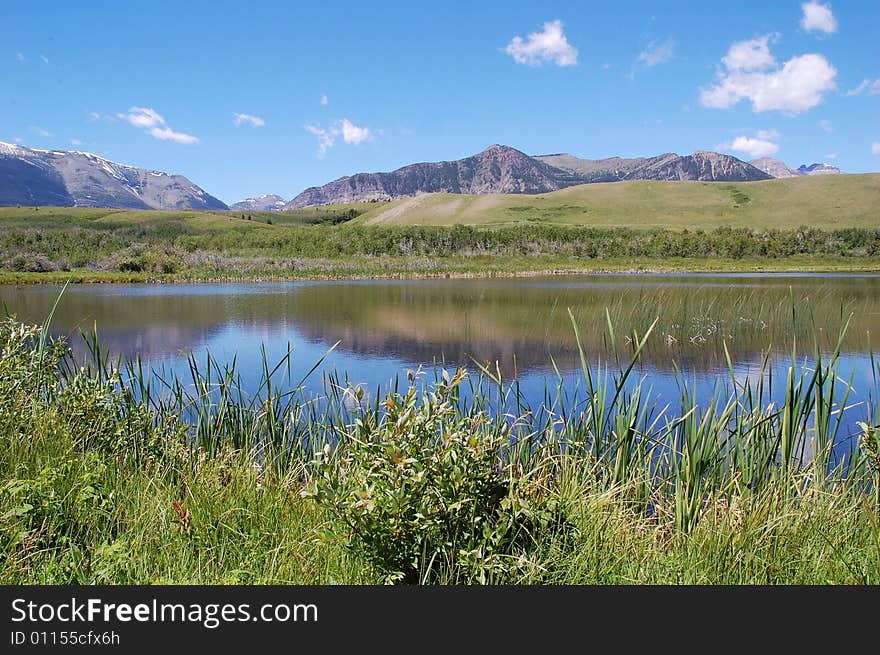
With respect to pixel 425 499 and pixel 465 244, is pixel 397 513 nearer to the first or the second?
pixel 425 499

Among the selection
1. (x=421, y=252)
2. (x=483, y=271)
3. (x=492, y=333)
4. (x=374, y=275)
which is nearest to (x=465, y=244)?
(x=421, y=252)

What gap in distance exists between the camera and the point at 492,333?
66.7 feet

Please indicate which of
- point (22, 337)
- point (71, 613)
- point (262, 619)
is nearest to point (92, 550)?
point (71, 613)

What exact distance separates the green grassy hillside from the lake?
88.2 metres

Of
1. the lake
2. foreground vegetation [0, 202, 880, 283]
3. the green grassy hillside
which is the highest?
the green grassy hillside

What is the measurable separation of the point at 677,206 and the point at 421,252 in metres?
67.4

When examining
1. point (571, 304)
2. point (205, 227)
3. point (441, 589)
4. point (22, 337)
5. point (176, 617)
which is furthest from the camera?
point (205, 227)

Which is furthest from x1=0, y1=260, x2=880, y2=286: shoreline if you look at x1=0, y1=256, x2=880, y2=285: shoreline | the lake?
the lake

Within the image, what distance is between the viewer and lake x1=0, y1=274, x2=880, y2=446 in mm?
13273

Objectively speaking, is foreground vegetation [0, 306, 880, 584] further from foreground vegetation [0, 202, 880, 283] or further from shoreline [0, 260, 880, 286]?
foreground vegetation [0, 202, 880, 283]

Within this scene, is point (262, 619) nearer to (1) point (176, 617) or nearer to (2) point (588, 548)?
(1) point (176, 617)

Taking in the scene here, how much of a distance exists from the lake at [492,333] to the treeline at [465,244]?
4281cm

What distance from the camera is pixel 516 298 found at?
33.1 m

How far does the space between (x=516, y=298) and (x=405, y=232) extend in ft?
211
